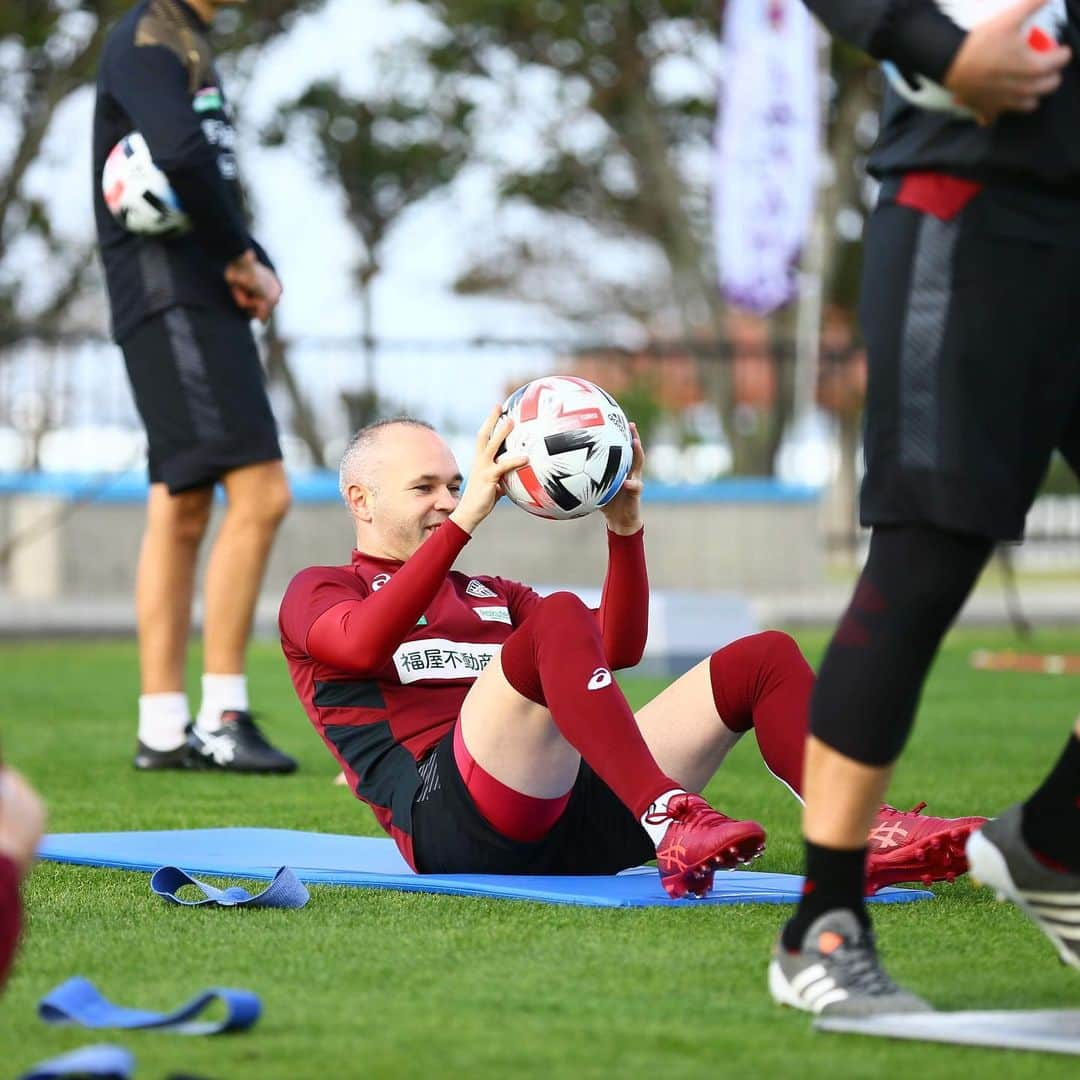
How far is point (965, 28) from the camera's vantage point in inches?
117

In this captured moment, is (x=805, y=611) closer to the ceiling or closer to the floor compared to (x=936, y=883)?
closer to the floor

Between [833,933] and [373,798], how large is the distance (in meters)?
1.54

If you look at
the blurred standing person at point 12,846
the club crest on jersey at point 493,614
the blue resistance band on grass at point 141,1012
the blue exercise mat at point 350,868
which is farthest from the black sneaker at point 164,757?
the blurred standing person at point 12,846

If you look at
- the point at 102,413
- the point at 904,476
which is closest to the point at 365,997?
the point at 904,476

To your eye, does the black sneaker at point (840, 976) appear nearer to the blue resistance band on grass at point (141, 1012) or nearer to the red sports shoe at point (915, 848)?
the blue resistance band on grass at point (141, 1012)

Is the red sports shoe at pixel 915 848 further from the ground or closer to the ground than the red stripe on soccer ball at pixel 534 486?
closer to the ground

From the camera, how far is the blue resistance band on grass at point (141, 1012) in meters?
2.95

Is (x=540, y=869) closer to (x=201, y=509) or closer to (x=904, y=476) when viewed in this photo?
(x=904, y=476)

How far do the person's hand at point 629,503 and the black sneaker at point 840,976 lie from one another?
4.72 ft

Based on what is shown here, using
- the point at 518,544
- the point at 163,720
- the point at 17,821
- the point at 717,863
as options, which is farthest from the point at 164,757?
the point at 518,544

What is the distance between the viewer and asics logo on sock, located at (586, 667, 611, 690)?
12.7 feet

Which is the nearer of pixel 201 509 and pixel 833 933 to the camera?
pixel 833 933

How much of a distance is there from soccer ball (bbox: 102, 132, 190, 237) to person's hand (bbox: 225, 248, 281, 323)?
21cm

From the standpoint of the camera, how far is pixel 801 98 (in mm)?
18469
